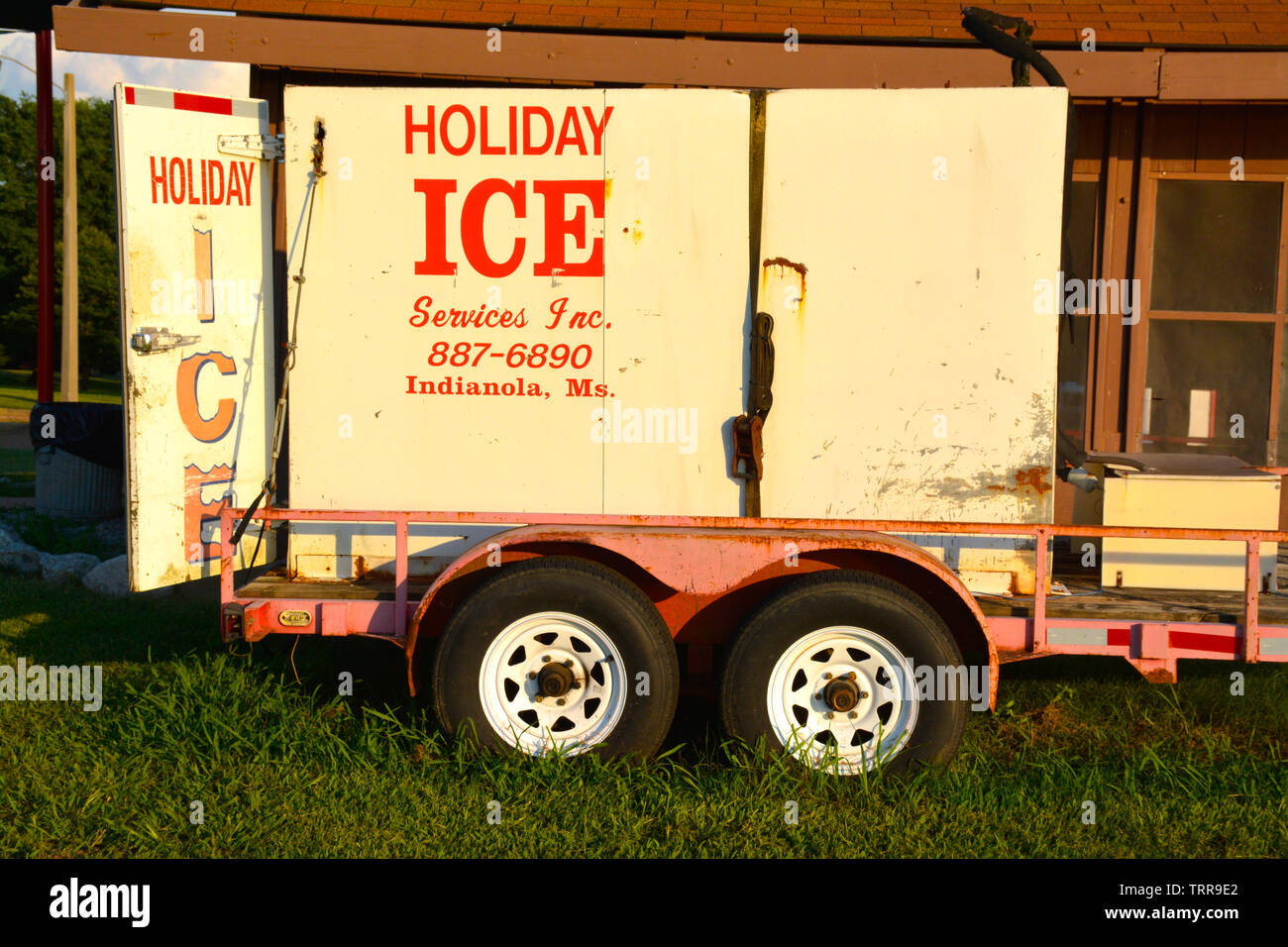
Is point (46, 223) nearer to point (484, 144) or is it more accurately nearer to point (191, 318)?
point (191, 318)

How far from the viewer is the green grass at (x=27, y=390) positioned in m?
27.6

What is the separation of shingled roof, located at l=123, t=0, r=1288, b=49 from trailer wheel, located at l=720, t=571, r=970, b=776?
4.85m

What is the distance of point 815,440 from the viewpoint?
184 inches

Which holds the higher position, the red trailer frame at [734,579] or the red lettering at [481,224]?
the red lettering at [481,224]

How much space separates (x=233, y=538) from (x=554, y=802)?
1.70 meters

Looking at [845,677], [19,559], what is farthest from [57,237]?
[845,677]

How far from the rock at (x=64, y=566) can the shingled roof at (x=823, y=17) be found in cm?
391

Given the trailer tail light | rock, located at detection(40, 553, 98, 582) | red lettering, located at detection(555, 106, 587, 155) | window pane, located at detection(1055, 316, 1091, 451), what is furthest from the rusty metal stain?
rock, located at detection(40, 553, 98, 582)

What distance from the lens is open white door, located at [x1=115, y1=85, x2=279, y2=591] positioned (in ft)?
15.4

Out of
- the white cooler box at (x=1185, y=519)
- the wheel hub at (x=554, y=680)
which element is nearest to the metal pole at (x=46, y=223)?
the wheel hub at (x=554, y=680)

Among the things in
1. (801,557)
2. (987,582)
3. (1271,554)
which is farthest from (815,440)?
(1271,554)

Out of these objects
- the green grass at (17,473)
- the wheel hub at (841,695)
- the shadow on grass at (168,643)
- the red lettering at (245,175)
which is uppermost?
the red lettering at (245,175)

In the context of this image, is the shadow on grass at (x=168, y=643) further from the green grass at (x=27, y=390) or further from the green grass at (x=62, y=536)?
the green grass at (x=27, y=390)

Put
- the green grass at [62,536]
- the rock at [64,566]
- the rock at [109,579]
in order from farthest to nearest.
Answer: the green grass at [62,536] < the rock at [64,566] < the rock at [109,579]
